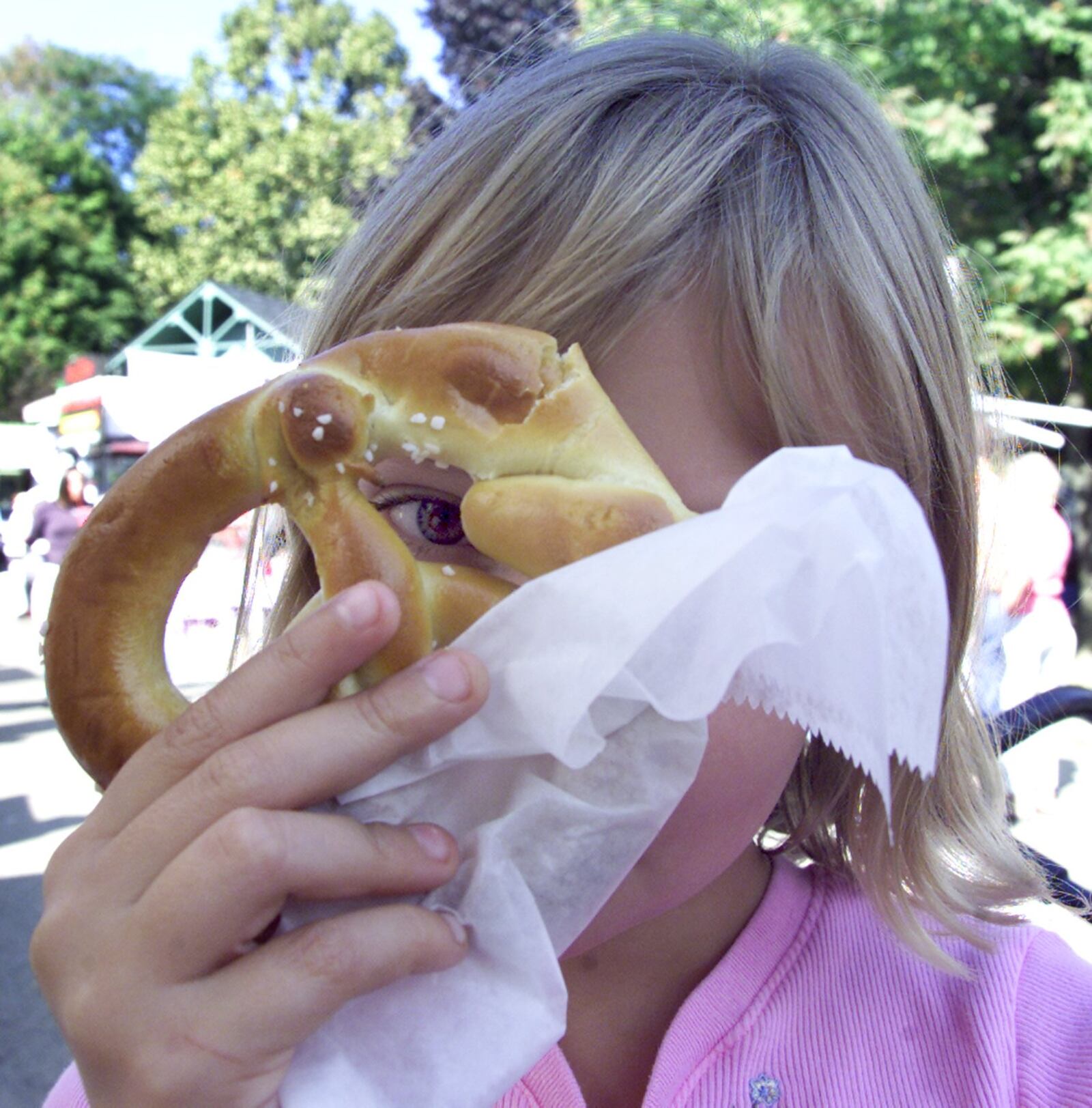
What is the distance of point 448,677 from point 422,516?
0.98 ft

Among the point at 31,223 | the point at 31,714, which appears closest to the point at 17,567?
the point at 31,714

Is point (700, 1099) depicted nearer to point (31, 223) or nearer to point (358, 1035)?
point (358, 1035)

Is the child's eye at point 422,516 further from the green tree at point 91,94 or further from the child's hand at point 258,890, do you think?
the green tree at point 91,94

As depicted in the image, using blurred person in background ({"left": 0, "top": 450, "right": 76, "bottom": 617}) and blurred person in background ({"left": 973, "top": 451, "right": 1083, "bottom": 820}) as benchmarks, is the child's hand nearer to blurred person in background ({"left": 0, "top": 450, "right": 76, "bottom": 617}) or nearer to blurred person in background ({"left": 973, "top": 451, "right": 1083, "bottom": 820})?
blurred person in background ({"left": 973, "top": 451, "right": 1083, "bottom": 820})

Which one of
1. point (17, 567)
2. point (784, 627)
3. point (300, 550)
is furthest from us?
point (17, 567)

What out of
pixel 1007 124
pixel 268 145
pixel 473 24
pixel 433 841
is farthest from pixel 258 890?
pixel 268 145

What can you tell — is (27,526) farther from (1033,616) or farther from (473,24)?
(473,24)

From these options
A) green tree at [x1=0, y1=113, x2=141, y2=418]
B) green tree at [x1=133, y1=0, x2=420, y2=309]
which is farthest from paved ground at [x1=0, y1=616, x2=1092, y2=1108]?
green tree at [x1=0, y1=113, x2=141, y2=418]

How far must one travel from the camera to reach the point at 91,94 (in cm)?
3884

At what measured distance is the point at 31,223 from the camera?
28750mm

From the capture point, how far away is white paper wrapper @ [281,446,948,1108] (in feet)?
2.69

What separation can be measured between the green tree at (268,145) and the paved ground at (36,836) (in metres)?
18.4

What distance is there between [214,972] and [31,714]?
8112mm

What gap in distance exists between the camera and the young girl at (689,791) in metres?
0.87
